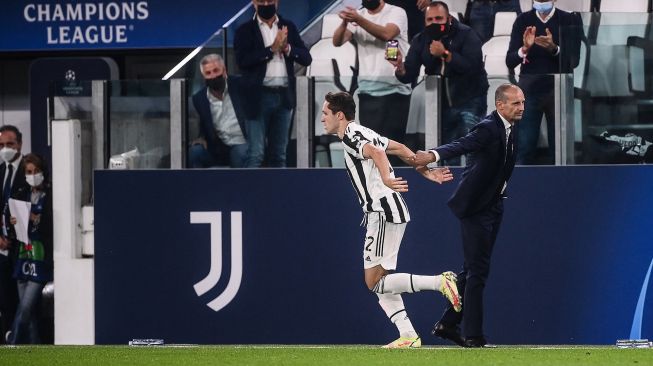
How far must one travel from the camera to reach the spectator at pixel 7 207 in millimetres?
14062

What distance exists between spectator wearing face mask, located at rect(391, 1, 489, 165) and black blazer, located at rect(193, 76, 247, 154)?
1.39 meters

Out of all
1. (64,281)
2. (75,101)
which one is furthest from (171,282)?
(75,101)

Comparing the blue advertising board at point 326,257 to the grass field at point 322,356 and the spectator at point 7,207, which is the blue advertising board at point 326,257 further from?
the spectator at point 7,207

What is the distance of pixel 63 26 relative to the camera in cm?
1702

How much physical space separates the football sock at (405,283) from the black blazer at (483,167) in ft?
1.85

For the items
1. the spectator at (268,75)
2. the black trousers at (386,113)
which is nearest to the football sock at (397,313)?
the black trousers at (386,113)

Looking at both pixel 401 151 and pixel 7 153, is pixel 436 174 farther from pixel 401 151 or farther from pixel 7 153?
pixel 7 153

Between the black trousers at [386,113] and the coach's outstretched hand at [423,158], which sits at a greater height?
the black trousers at [386,113]

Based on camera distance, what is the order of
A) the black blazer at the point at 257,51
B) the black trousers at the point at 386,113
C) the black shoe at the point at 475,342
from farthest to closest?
the black blazer at the point at 257,51, the black trousers at the point at 386,113, the black shoe at the point at 475,342

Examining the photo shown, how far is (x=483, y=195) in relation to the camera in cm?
1094

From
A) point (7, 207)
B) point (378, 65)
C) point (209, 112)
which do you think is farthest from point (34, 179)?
point (378, 65)

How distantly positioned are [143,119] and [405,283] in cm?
321

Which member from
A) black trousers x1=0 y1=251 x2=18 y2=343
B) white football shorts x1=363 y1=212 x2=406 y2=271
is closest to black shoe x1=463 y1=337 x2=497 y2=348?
white football shorts x1=363 y1=212 x2=406 y2=271

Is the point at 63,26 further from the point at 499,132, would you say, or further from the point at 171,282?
the point at 499,132
